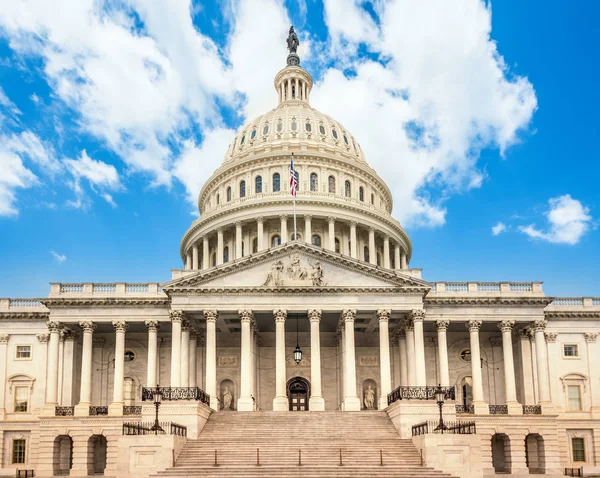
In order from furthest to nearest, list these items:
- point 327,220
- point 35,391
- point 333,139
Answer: point 333,139
point 327,220
point 35,391

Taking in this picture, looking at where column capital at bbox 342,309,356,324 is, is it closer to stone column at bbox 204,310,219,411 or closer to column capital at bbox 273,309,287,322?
column capital at bbox 273,309,287,322

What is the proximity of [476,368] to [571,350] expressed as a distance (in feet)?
33.2

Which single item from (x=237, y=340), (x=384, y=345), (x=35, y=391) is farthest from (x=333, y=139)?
(x=35, y=391)

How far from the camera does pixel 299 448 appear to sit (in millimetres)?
39625

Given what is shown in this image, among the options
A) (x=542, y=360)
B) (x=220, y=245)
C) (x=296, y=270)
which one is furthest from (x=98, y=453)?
(x=542, y=360)

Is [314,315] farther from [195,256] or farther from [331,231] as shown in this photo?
[195,256]

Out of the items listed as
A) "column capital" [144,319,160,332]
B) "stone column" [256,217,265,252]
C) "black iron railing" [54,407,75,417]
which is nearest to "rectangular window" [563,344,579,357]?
"stone column" [256,217,265,252]

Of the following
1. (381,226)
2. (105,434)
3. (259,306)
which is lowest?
(105,434)

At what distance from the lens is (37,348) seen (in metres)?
60.7

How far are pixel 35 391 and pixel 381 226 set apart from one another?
1510 inches

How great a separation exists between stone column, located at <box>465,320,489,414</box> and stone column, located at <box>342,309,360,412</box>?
9.99m

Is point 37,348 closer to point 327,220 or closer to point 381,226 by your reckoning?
point 327,220

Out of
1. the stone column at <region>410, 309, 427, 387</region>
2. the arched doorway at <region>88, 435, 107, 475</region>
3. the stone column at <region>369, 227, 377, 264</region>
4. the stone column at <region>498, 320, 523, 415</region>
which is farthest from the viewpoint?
the stone column at <region>369, 227, 377, 264</region>

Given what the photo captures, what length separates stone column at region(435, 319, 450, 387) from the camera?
181 ft
